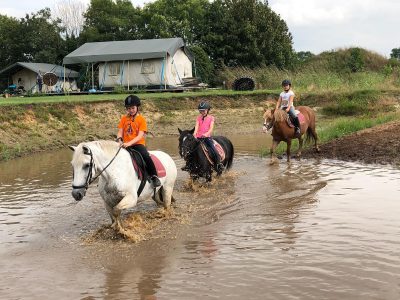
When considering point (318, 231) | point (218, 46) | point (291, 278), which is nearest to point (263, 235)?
point (318, 231)

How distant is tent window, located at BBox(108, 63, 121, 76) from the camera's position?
1522 inches

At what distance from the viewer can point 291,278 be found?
5.68 metres

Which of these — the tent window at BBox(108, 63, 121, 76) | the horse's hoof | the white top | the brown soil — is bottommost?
the horse's hoof

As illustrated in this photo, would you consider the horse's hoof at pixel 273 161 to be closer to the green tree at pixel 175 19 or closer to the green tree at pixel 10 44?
the green tree at pixel 175 19

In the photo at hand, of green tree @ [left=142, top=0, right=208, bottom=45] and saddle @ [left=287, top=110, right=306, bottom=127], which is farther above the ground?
green tree @ [left=142, top=0, right=208, bottom=45]

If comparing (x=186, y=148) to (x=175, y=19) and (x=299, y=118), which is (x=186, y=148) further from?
(x=175, y=19)

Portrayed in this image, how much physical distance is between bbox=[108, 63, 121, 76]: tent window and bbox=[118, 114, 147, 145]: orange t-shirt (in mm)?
31616

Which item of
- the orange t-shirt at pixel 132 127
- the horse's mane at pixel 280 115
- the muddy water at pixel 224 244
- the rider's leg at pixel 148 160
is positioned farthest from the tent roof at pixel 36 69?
the rider's leg at pixel 148 160

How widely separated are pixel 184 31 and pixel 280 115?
4217cm

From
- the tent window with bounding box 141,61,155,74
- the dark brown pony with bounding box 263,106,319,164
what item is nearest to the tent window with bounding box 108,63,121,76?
the tent window with bounding box 141,61,155,74

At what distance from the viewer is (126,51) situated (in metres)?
38.6

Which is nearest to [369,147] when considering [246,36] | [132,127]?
[132,127]

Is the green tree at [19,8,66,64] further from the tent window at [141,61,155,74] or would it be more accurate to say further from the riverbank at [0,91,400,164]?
the riverbank at [0,91,400,164]

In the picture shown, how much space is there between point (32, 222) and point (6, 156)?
29.7 feet
